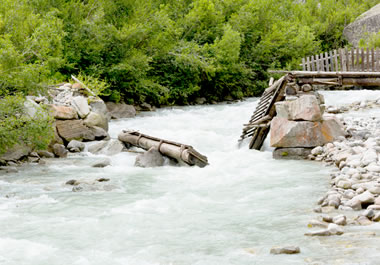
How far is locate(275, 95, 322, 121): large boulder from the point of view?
11117 millimetres

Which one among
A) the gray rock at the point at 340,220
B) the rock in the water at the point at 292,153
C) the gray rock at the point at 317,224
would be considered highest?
the gray rock at the point at 340,220

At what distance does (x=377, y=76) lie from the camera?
1108 centimetres

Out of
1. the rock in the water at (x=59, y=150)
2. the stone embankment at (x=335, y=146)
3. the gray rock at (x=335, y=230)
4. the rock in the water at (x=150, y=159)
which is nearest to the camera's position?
the gray rock at (x=335, y=230)

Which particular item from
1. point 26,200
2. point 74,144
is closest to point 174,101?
point 74,144

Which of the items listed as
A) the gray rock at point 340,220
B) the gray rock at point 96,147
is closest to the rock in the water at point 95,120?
the gray rock at point 96,147

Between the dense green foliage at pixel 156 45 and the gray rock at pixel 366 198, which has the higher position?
the dense green foliage at pixel 156 45

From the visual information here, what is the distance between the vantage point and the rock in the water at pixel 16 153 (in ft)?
35.7

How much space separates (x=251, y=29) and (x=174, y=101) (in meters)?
8.58

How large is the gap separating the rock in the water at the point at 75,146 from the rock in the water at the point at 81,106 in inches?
50.2

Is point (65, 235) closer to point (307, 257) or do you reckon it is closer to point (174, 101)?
point (307, 257)

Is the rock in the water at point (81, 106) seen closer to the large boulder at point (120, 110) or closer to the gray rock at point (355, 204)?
the large boulder at point (120, 110)

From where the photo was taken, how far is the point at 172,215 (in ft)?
22.4

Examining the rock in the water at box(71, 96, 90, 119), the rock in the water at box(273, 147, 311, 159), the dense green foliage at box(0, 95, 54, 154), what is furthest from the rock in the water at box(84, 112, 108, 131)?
the rock in the water at box(273, 147, 311, 159)

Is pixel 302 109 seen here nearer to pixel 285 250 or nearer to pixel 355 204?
pixel 355 204
